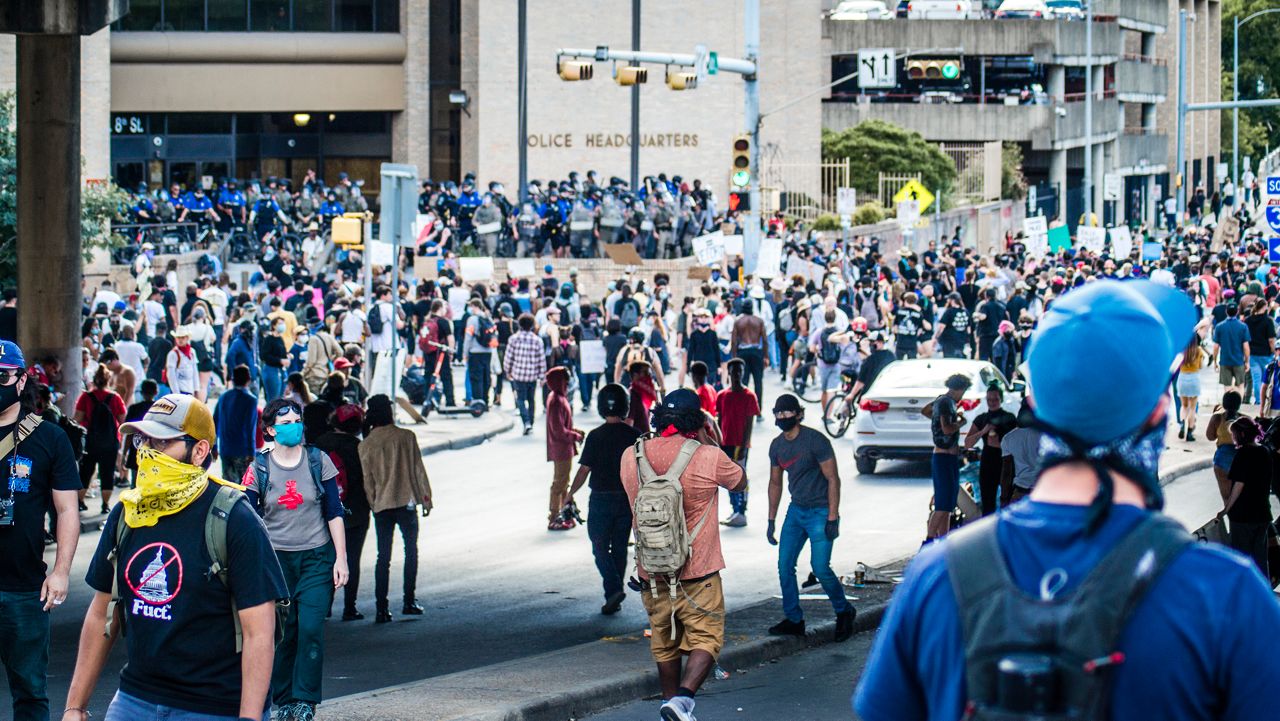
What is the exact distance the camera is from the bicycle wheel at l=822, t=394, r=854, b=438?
2502 centimetres

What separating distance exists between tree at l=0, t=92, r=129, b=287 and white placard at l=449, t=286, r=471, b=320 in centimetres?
574

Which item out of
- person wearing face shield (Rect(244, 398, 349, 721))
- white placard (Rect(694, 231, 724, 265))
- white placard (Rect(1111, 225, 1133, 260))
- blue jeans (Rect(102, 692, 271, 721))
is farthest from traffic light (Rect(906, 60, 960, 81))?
blue jeans (Rect(102, 692, 271, 721))

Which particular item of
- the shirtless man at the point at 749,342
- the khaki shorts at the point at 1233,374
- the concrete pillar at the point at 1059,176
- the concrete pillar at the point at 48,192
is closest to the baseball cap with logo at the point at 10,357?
the concrete pillar at the point at 48,192

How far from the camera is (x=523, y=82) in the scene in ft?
160

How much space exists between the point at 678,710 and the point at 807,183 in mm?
52251

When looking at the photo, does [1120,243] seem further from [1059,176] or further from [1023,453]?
[1023,453]

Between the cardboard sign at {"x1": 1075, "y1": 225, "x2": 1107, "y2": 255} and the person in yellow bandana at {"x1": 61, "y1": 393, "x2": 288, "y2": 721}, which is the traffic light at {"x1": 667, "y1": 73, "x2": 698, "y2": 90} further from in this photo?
the person in yellow bandana at {"x1": 61, "y1": 393, "x2": 288, "y2": 721}

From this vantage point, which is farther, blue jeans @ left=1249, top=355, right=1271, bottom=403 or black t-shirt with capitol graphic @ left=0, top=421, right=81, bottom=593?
blue jeans @ left=1249, top=355, right=1271, bottom=403

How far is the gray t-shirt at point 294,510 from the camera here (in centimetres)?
1007

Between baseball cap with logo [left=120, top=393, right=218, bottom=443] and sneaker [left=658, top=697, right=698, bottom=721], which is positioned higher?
baseball cap with logo [left=120, top=393, right=218, bottom=443]

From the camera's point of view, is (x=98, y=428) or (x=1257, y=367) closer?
(x=98, y=428)

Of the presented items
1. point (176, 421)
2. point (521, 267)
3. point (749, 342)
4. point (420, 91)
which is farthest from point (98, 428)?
point (420, 91)

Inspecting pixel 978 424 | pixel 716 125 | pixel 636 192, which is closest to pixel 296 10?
pixel 716 125

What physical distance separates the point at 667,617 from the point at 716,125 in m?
45.8
